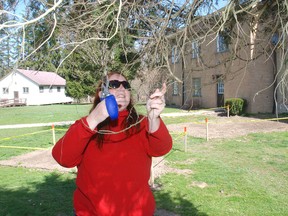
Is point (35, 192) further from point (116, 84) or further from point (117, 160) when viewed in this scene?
point (116, 84)

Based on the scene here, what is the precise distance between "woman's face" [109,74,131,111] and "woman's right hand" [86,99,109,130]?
0.88ft

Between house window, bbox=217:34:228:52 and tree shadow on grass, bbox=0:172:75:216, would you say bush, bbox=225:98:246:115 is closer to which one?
tree shadow on grass, bbox=0:172:75:216

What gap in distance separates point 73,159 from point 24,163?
6528 mm

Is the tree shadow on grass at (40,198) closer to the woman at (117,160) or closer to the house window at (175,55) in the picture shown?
the woman at (117,160)

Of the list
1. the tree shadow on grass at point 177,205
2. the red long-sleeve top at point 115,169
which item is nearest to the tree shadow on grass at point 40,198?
the tree shadow on grass at point 177,205

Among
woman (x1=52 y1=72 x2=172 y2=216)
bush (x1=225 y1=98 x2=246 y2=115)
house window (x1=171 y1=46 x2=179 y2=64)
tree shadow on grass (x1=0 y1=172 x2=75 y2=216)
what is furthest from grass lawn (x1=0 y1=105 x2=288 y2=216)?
bush (x1=225 y1=98 x2=246 y2=115)

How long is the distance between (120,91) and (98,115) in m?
0.32

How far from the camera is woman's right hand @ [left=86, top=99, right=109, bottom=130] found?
190cm

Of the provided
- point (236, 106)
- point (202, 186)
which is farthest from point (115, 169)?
point (236, 106)

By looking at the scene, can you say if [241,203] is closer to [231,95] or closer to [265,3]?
[265,3]

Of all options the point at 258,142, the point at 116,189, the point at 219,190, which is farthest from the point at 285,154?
the point at 116,189

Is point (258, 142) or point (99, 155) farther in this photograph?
point (258, 142)

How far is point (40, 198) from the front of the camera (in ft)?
17.6

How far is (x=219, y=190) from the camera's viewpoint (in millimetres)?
5598
